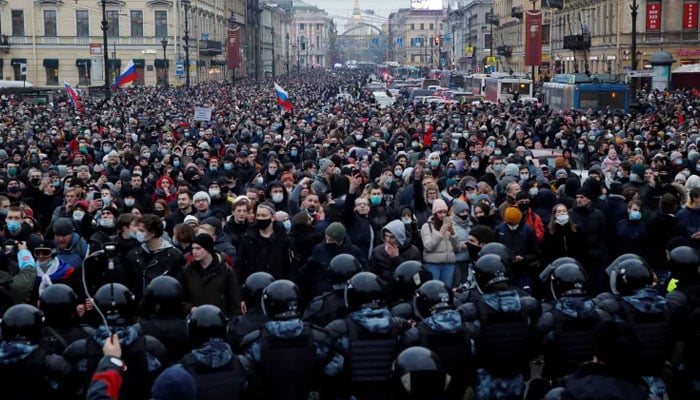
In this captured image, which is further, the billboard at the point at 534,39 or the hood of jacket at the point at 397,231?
the billboard at the point at 534,39

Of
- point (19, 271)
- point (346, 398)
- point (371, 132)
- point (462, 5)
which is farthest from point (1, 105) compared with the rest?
point (462, 5)

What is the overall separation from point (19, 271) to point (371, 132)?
1876cm

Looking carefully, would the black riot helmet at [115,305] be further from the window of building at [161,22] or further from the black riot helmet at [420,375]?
the window of building at [161,22]

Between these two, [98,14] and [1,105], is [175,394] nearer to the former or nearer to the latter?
[1,105]

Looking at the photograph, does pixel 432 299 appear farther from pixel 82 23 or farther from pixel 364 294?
pixel 82 23

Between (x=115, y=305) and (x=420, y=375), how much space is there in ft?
5.86

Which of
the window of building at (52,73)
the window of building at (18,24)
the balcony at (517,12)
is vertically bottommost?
the window of building at (52,73)

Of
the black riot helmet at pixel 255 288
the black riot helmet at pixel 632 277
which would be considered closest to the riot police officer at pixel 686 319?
the black riot helmet at pixel 632 277

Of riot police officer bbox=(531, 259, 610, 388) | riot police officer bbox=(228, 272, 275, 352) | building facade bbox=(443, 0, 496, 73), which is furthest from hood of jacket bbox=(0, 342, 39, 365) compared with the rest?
building facade bbox=(443, 0, 496, 73)

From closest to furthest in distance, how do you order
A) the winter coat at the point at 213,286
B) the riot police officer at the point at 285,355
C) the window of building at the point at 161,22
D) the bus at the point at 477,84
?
1. the riot police officer at the point at 285,355
2. the winter coat at the point at 213,286
3. the bus at the point at 477,84
4. the window of building at the point at 161,22

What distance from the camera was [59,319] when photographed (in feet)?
20.1

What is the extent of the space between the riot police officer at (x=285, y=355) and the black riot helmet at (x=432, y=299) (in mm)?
607

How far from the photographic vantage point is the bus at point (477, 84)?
5978 centimetres

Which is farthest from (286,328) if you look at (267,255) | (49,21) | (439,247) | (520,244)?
(49,21)
